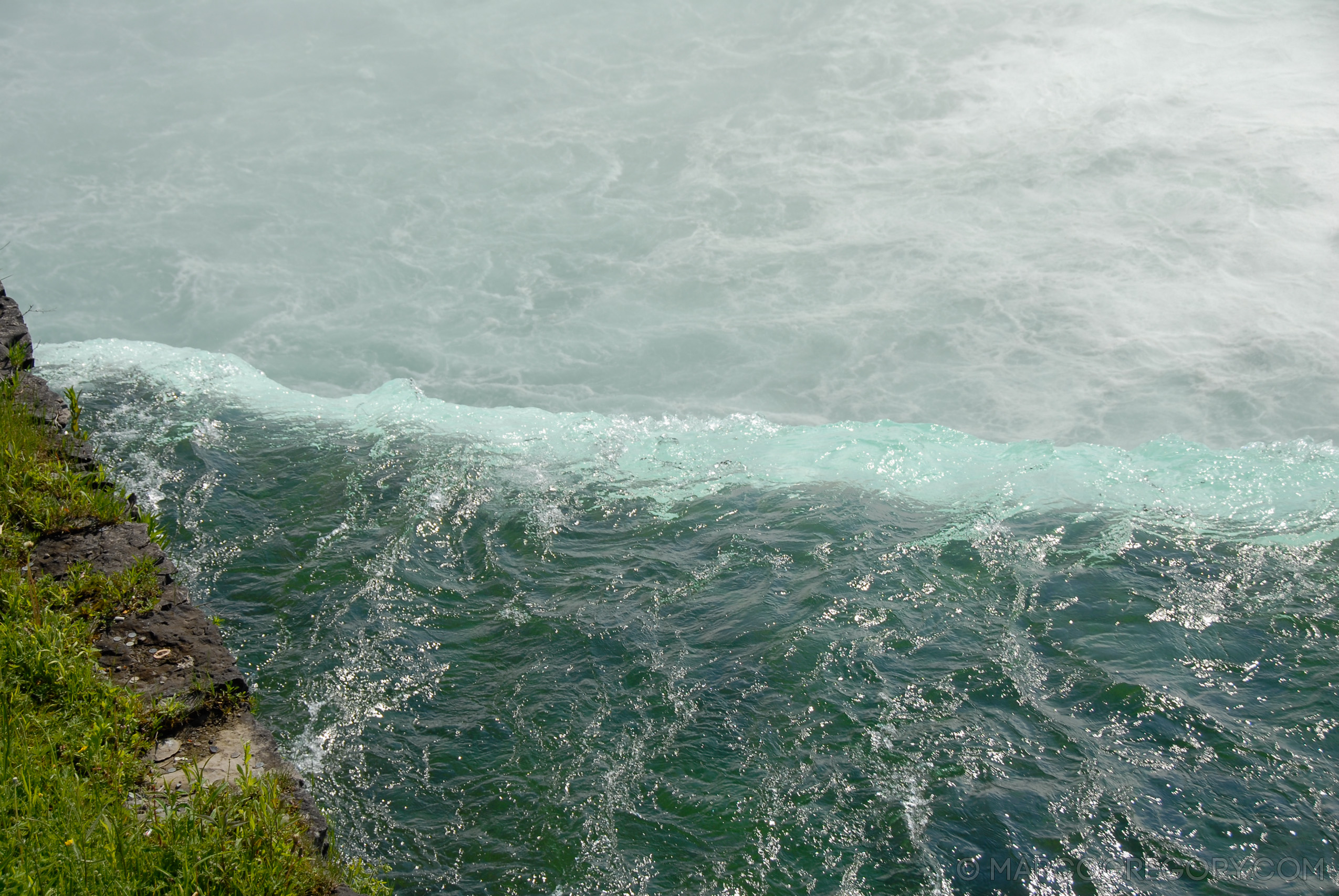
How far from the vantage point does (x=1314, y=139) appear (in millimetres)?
13453

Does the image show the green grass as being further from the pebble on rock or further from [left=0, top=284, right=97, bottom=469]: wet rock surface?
[left=0, top=284, right=97, bottom=469]: wet rock surface

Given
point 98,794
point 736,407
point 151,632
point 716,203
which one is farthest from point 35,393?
point 716,203

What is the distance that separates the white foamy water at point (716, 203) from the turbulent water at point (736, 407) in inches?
3.1

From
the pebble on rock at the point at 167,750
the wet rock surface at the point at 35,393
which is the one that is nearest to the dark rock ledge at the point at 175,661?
the pebble on rock at the point at 167,750

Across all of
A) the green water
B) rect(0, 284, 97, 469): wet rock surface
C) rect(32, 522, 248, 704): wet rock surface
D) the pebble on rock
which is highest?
rect(0, 284, 97, 469): wet rock surface

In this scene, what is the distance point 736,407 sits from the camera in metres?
9.74

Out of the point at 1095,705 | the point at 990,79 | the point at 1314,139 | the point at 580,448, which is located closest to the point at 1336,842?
the point at 1095,705

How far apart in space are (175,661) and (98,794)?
86 centimetres

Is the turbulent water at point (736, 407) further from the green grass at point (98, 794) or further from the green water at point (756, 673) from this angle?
the green grass at point (98, 794)

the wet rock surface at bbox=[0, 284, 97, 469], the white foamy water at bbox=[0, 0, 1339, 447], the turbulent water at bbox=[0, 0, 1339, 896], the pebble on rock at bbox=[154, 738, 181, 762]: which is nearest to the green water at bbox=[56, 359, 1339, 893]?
the turbulent water at bbox=[0, 0, 1339, 896]

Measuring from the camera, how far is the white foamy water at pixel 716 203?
10297 millimetres

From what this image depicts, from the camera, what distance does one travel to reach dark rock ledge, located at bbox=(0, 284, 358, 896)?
361cm

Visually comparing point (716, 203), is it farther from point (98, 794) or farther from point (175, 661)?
point (98, 794)

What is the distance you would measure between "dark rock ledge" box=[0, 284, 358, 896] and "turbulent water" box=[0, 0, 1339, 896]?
80cm
